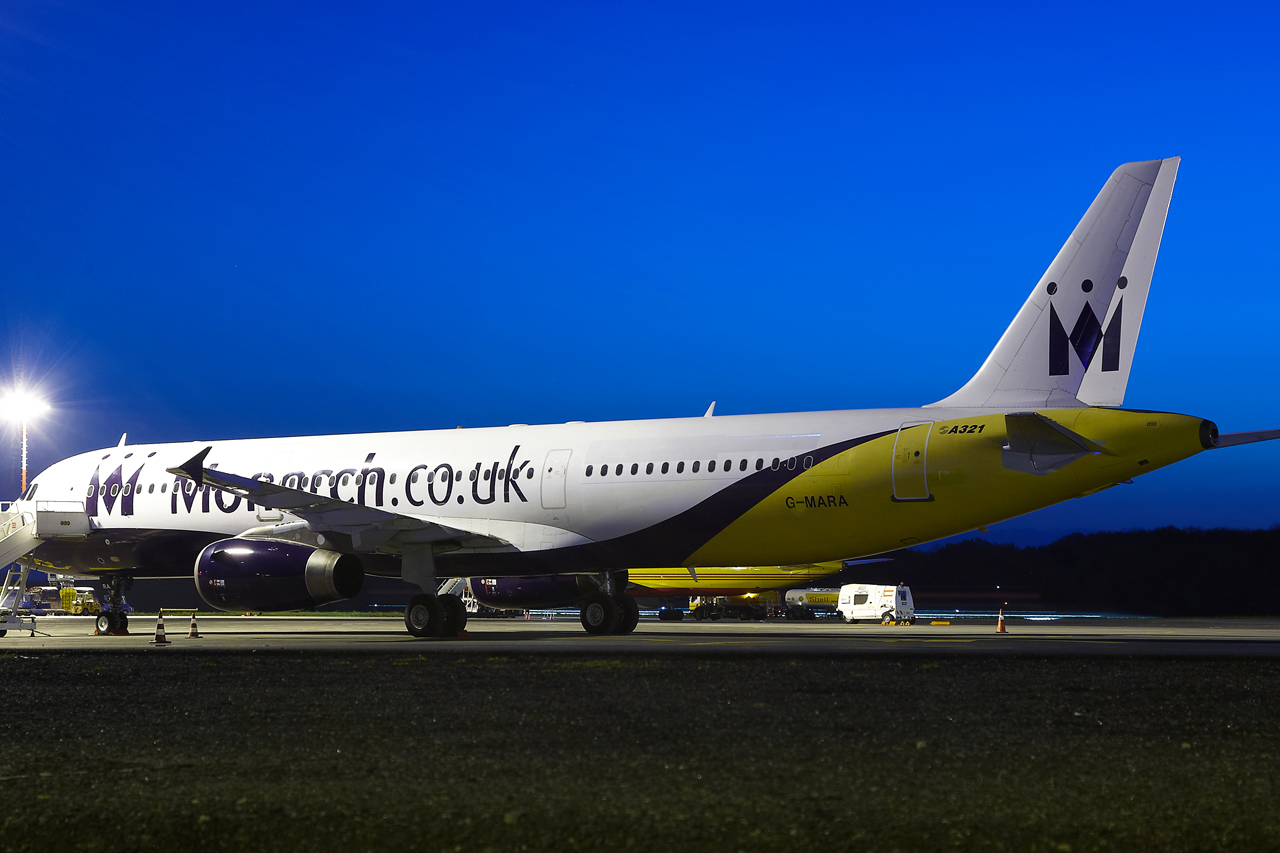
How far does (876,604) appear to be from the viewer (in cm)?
4941

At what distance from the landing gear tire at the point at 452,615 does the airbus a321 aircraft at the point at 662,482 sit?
0.21 ft

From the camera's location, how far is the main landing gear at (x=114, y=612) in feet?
85.8

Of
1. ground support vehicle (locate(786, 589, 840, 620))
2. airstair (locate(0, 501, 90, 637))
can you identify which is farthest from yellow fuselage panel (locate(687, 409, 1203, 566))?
ground support vehicle (locate(786, 589, 840, 620))

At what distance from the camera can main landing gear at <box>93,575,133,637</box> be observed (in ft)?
85.8

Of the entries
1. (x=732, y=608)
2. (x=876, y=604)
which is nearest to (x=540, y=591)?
(x=876, y=604)

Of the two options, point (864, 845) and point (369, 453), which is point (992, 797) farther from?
point (369, 453)

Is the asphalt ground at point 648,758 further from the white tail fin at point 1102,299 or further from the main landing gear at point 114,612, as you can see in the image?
the main landing gear at point 114,612

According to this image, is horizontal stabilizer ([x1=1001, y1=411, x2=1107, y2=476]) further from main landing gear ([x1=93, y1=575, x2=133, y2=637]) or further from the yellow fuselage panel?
main landing gear ([x1=93, y1=575, x2=133, y2=637])

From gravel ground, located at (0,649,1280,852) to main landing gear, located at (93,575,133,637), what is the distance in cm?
1483

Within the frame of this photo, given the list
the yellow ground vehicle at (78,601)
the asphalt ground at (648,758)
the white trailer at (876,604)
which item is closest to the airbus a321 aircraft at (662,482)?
the asphalt ground at (648,758)

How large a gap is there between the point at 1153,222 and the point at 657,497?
962 centimetres

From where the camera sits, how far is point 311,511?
22.2 metres

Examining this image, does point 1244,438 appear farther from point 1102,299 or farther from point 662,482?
point 662,482

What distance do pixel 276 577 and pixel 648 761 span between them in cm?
1598
